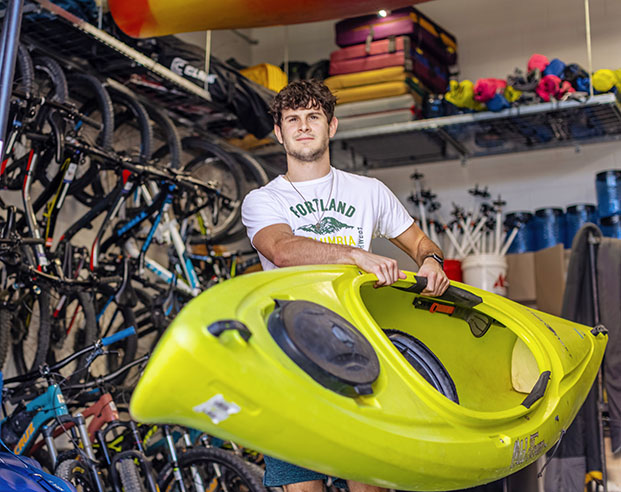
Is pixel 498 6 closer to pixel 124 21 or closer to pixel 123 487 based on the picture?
pixel 124 21

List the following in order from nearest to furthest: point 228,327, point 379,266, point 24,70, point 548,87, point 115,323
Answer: point 228,327 < point 379,266 < point 24,70 < point 115,323 < point 548,87

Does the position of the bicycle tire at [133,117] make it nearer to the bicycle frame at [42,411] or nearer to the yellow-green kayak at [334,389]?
the bicycle frame at [42,411]

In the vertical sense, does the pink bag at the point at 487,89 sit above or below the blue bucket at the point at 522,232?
above

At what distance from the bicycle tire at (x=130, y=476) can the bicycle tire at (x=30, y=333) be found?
2.72 feet

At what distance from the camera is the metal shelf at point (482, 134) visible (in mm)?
4637

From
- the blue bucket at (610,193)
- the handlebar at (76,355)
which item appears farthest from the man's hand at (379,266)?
the blue bucket at (610,193)

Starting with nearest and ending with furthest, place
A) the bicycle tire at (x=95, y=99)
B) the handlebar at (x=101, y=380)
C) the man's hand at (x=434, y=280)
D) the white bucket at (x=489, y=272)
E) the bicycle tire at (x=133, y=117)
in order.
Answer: the man's hand at (x=434, y=280), the handlebar at (x=101, y=380), the bicycle tire at (x=95, y=99), the bicycle tire at (x=133, y=117), the white bucket at (x=489, y=272)

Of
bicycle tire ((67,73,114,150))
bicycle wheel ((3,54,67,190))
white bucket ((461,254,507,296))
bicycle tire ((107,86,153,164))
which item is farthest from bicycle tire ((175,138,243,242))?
white bucket ((461,254,507,296))

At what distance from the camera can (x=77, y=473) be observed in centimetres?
260

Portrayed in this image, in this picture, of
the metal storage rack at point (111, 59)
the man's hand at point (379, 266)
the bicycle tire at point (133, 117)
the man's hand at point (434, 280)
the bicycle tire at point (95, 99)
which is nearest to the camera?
the man's hand at point (379, 266)

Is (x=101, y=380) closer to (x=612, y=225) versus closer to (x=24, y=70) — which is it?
(x=24, y=70)

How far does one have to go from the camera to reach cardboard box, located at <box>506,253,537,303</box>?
478cm

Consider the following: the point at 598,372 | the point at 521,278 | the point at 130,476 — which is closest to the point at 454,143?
the point at 521,278

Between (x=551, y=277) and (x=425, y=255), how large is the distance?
2.66 metres
